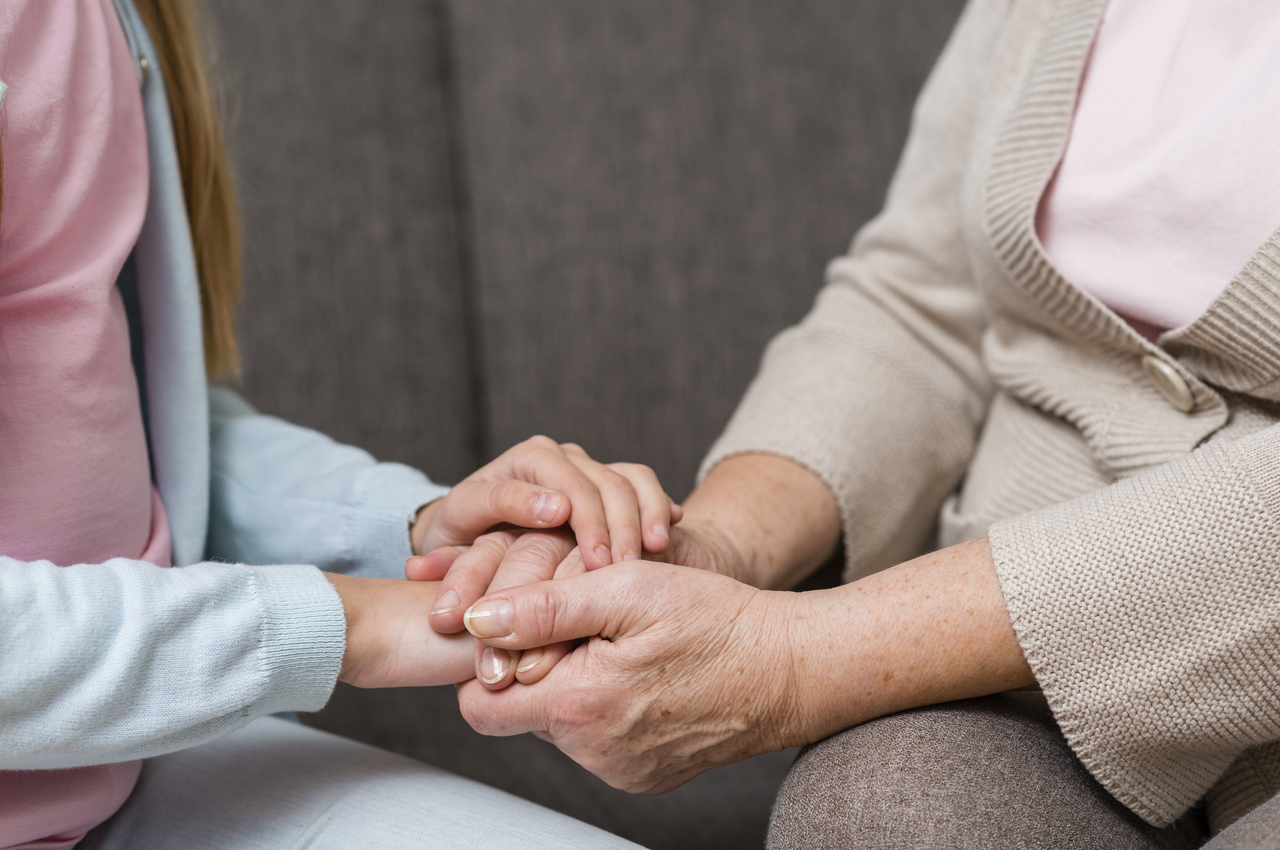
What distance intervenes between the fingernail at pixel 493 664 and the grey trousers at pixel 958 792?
0.66ft

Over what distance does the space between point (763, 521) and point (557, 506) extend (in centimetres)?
20

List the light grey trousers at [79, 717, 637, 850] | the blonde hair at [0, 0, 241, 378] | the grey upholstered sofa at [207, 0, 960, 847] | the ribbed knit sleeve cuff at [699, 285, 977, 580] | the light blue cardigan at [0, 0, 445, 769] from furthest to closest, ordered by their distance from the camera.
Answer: the grey upholstered sofa at [207, 0, 960, 847] → the ribbed knit sleeve cuff at [699, 285, 977, 580] → the blonde hair at [0, 0, 241, 378] → the light grey trousers at [79, 717, 637, 850] → the light blue cardigan at [0, 0, 445, 769]

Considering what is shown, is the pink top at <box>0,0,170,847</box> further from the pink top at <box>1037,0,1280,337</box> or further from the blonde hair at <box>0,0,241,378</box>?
the pink top at <box>1037,0,1280,337</box>

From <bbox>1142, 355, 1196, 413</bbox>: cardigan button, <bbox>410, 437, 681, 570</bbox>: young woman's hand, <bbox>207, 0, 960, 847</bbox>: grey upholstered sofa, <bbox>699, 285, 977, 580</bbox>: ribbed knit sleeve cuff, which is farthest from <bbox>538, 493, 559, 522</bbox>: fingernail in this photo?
<bbox>207, 0, 960, 847</bbox>: grey upholstered sofa

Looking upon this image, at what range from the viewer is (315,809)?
0.63m

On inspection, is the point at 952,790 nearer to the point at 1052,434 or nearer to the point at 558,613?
the point at 558,613

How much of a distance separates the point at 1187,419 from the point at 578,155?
2.65ft

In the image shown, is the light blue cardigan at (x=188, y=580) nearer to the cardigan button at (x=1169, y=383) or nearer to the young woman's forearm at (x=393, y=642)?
the young woman's forearm at (x=393, y=642)

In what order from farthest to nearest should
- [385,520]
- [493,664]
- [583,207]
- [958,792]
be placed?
[583,207]
[385,520]
[493,664]
[958,792]

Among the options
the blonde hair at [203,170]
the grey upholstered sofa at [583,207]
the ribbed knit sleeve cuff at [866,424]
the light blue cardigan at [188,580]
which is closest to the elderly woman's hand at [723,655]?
the light blue cardigan at [188,580]

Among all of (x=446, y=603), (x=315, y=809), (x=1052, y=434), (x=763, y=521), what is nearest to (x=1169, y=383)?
(x=1052, y=434)

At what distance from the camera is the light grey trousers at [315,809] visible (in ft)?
2.01

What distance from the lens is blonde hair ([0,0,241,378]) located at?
76 cm

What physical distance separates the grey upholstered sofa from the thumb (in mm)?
651
